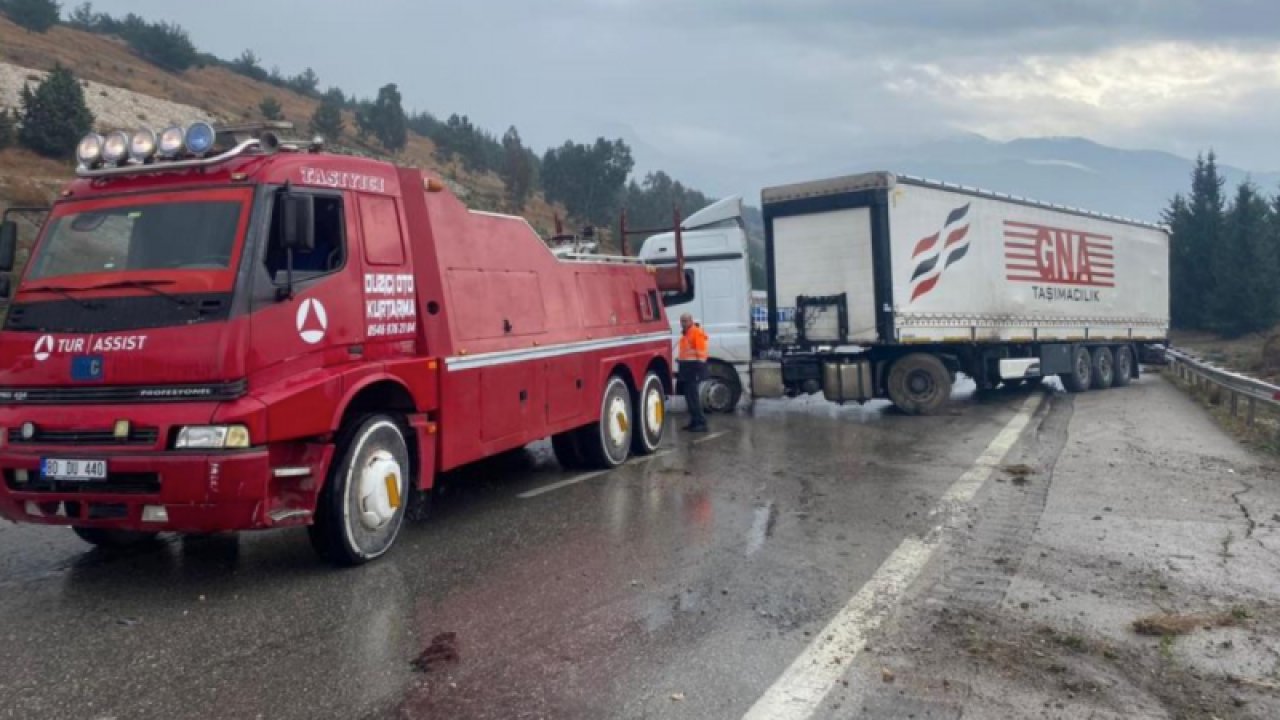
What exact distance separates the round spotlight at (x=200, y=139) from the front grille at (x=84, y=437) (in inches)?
74.1

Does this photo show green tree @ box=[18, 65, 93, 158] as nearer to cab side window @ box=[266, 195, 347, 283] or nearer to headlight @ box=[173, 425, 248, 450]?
cab side window @ box=[266, 195, 347, 283]

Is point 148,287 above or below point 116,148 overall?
below

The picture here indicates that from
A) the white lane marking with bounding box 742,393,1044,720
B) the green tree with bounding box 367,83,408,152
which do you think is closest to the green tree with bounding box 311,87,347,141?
the green tree with bounding box 367,83,408,152

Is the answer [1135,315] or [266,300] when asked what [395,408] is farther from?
[1135,315]

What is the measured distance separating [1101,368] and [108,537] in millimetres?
20134

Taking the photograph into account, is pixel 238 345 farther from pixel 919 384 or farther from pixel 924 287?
pixel 919 384

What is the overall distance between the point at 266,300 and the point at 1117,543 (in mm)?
6081

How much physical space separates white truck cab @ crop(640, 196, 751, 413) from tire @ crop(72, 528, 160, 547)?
9864mm

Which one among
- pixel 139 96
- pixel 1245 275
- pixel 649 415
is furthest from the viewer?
pixel 139 96

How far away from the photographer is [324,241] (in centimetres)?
620

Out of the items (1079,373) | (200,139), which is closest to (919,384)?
(1079,373)

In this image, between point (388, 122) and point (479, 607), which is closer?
point (479, 607)

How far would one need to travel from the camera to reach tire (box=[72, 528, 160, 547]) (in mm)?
6445

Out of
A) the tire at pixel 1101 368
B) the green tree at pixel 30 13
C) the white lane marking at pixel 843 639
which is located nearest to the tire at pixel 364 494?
the white lane marking at pixel 843 639
